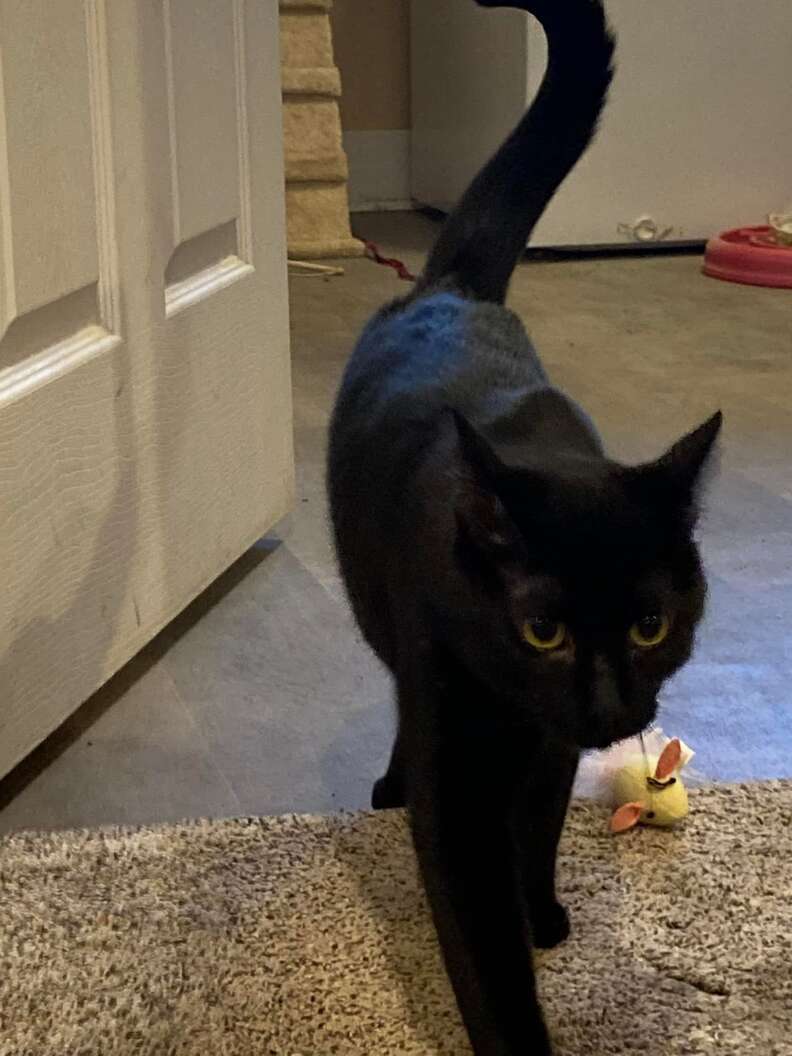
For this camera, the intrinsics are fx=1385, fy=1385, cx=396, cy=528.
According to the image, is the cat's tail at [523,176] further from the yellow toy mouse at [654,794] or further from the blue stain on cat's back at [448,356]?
the yellow toy mouse at [654,794]

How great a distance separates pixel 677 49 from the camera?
3.13 metres

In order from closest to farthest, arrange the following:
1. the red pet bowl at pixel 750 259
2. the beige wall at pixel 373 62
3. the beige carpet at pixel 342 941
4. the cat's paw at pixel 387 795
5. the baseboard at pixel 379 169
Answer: the beige carpet at pixel 342 941, the cat's paw at pixel 387 795, the red pet bowl at pixel 750 259, the beige wall at pixel 373 62, the baseboard at pixel 379 169

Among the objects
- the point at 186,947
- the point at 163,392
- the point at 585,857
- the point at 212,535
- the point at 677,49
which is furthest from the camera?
the point at 677,49

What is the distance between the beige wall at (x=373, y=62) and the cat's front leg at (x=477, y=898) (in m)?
3.27

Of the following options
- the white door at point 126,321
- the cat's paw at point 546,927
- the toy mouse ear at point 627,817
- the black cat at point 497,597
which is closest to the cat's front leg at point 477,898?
the black cat at point 497,597

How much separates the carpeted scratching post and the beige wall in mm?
554

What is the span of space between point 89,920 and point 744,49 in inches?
110

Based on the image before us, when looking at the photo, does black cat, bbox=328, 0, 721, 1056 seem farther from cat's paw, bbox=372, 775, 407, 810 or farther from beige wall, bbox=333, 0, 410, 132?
beige wall, bbox=333, 0, 410, 132

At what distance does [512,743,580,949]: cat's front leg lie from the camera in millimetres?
929

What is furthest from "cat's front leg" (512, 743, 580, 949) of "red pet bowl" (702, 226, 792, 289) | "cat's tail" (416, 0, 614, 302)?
"red pet bowl" (702, 226, 792, 289)

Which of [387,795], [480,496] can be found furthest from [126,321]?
[480,496]

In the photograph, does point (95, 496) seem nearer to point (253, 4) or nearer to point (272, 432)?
point (272, 432)

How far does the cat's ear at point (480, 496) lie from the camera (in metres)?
0.73

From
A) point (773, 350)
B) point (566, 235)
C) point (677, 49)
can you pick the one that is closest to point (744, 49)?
point (677, 49)
